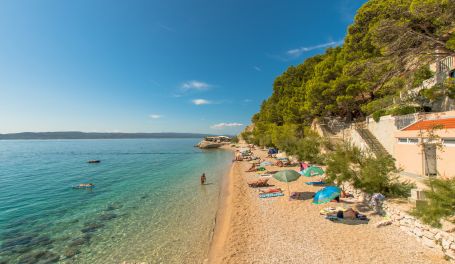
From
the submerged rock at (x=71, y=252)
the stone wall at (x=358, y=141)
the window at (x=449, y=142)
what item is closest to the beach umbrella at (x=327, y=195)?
the window at (x=449, y=142)

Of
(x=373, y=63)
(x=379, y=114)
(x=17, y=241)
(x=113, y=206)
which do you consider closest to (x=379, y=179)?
(x=373, y=63)

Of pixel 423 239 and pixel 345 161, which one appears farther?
pixel 345 161

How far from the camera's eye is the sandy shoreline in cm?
837

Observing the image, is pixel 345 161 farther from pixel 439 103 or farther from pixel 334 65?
pixel 334 65

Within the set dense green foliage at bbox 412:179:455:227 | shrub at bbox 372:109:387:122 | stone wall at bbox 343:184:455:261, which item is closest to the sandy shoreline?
stone wall at bbox 343:184:455:261

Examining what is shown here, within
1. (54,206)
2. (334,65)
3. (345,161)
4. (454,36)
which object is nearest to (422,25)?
(454,36)

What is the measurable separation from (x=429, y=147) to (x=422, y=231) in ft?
23.8

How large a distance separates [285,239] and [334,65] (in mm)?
29942

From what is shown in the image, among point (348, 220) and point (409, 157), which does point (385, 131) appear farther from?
point (348, 220)

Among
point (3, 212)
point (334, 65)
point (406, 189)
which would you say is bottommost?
point (3, 212)

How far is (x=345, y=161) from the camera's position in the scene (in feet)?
45.4

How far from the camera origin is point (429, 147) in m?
13.3

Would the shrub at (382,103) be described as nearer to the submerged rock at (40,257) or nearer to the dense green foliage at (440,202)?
the dense green foliage at (440,202)

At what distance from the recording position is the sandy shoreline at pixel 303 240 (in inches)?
330
